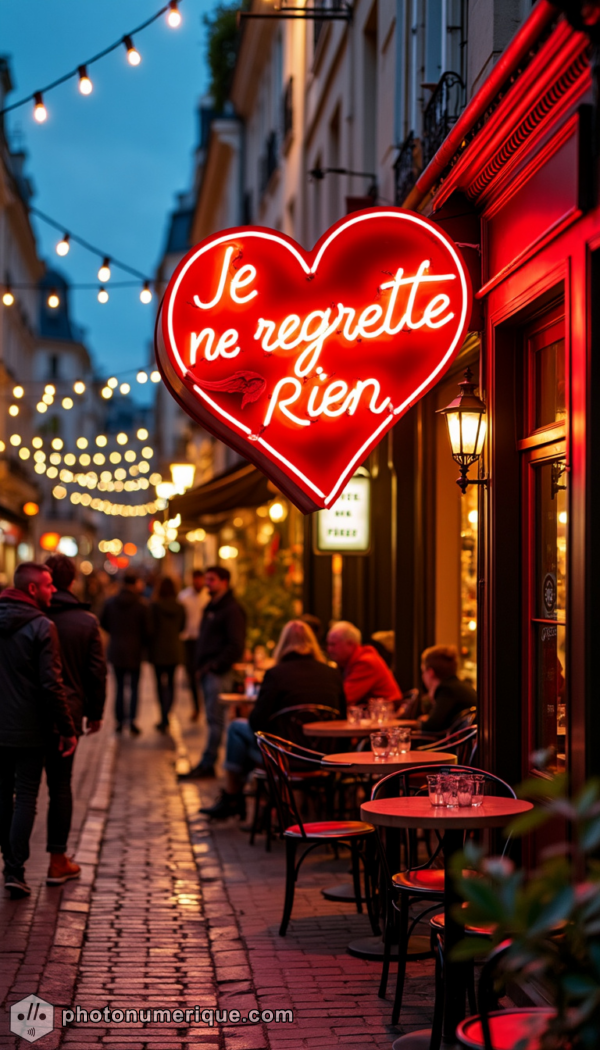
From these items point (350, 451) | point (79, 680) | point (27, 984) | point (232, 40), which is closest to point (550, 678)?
point (350, 451)

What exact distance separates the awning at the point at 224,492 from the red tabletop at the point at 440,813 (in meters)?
9.27

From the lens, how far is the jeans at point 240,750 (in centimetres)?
1007

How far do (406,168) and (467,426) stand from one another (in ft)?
15.2

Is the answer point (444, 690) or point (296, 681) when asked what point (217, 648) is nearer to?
point (296, 681)

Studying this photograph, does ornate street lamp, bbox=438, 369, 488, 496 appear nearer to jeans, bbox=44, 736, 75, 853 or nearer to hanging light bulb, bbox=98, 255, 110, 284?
jeans, bbox=44, 736, 75, 853

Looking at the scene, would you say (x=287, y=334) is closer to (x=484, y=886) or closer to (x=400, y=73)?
(x=484, y=886)

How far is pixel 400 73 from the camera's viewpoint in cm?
1066

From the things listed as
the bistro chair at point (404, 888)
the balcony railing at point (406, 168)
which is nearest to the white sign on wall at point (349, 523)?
the balcony railing at point (406, 168)

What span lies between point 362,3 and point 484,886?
12514mm

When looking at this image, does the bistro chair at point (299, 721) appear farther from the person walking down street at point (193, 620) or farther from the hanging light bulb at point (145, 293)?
the person walking down street at point (193, 620)

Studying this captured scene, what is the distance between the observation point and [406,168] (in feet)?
34.7

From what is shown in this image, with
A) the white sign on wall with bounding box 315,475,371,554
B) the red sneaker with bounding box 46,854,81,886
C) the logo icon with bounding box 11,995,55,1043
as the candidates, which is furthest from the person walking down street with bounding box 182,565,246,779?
the logo icon with bounding box 11,995,55,1043

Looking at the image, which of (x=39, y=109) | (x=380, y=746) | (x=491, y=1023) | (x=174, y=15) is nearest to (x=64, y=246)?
(x=39, y=109)

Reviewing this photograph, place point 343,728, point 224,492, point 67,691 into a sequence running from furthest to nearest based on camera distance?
1. point 224,492
2. point 343,728
3. point 67,691
